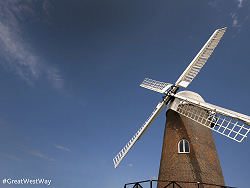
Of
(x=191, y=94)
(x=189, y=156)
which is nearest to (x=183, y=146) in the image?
(x=189, y=156)

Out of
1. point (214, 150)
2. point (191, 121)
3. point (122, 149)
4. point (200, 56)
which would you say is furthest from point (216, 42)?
point (122, 149)

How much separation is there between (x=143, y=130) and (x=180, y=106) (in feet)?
9.93

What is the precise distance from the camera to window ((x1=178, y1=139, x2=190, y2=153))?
12065mm

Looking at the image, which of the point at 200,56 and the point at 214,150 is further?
the point at 200,56

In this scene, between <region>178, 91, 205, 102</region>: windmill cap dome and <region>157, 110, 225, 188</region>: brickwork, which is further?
<region>178, 91, 205, 102</region>: windmill cap dome

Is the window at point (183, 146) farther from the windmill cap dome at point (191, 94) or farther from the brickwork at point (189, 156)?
the windmill cap dome at point (191, 94)

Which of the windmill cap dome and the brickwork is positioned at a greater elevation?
the windmill cap dome

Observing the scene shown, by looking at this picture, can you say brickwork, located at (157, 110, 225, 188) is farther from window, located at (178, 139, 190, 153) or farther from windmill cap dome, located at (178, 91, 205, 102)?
windmill cap dome, located at (178, 91, 205, 102)

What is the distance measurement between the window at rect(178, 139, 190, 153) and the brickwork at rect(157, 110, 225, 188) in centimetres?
19

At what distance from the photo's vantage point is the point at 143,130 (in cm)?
1441

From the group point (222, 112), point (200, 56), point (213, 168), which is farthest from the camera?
point (200, 56)

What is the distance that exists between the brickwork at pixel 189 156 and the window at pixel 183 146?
0.19m

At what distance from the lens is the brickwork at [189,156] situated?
11.2 meters

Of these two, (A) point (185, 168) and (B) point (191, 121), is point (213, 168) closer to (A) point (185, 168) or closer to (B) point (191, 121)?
(A) point (185, 168)
